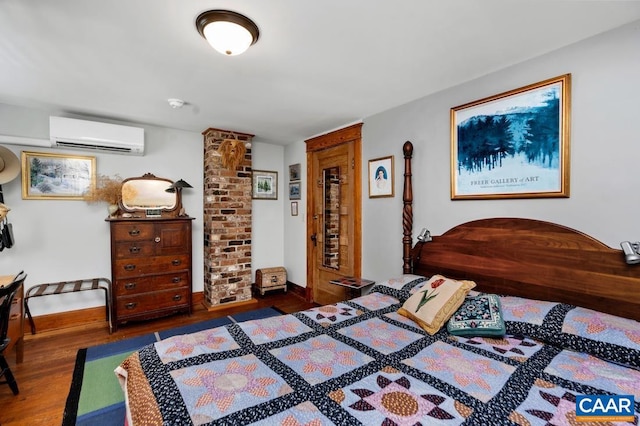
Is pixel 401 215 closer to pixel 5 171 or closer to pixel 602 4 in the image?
pixel 602 4

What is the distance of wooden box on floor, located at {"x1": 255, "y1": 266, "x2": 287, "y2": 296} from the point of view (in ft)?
14.3

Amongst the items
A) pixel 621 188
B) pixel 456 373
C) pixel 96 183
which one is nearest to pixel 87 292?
pixel 96 183

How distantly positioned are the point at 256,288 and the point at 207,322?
1171mm

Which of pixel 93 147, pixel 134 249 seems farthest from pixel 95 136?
pixel 134 249

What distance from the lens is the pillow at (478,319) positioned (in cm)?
167

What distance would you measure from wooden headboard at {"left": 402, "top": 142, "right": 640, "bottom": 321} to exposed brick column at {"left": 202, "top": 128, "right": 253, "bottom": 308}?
7.97 ft

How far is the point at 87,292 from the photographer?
3.36 meters

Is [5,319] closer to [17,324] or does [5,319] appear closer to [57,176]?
[17,324]

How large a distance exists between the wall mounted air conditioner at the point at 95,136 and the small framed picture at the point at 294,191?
6.52 ft

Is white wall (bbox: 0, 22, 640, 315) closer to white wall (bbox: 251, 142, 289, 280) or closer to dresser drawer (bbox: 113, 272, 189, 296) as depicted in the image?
white wall (bbox: 251, 142, 289, 280)

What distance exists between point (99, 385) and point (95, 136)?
7.81 ft

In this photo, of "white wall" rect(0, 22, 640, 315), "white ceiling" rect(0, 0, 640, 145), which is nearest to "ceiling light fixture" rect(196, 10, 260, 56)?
"white ceiling" rect(0, 0, 640, 145)

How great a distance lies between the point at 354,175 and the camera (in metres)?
3.43

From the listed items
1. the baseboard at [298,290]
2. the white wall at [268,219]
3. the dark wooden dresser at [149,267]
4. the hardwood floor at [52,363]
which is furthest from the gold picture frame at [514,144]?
the dark wooden dresser at [149,267]
